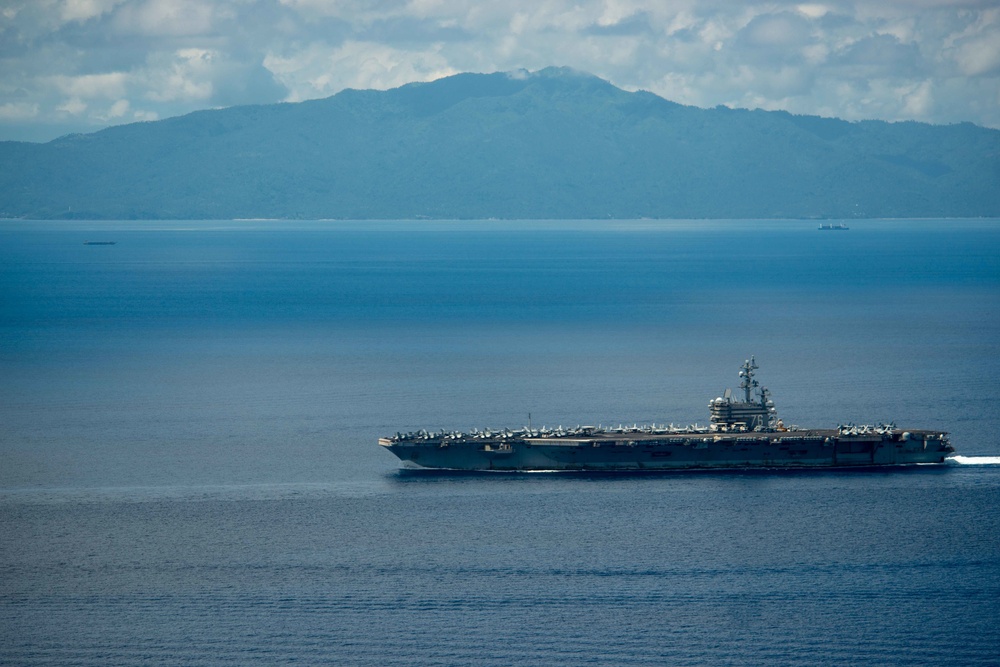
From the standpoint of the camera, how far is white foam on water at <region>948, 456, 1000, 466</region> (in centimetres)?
6788

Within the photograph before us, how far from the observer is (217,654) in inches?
1730

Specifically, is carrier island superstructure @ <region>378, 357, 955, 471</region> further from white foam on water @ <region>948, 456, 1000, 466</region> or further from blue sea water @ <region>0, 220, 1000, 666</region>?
blue sea water @ <region>0, 220, 1000, 666</region>

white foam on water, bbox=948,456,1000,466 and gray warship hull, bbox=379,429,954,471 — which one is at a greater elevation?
gray warship hull, bbox=379,429,954,471

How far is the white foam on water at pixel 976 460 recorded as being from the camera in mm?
67875

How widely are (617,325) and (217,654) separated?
93.5m

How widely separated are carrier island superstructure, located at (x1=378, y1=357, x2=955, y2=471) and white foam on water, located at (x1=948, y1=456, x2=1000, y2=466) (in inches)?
29.4

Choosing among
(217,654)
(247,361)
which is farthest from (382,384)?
(217,654)

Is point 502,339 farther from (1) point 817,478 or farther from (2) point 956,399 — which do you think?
(1) point 817,478

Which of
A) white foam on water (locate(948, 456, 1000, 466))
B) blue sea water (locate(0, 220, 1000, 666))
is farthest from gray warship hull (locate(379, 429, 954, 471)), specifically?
blue sea water (locate(0, 220, 1000, 666))

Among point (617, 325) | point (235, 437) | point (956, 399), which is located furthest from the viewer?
point (617, 325)

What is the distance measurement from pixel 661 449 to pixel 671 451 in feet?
1.85

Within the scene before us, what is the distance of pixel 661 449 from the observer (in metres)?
68.7

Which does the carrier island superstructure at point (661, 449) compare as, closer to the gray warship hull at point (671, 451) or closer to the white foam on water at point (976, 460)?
the gray warship hull at point (671, 451)

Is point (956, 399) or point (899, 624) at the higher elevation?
point (956, 399)
